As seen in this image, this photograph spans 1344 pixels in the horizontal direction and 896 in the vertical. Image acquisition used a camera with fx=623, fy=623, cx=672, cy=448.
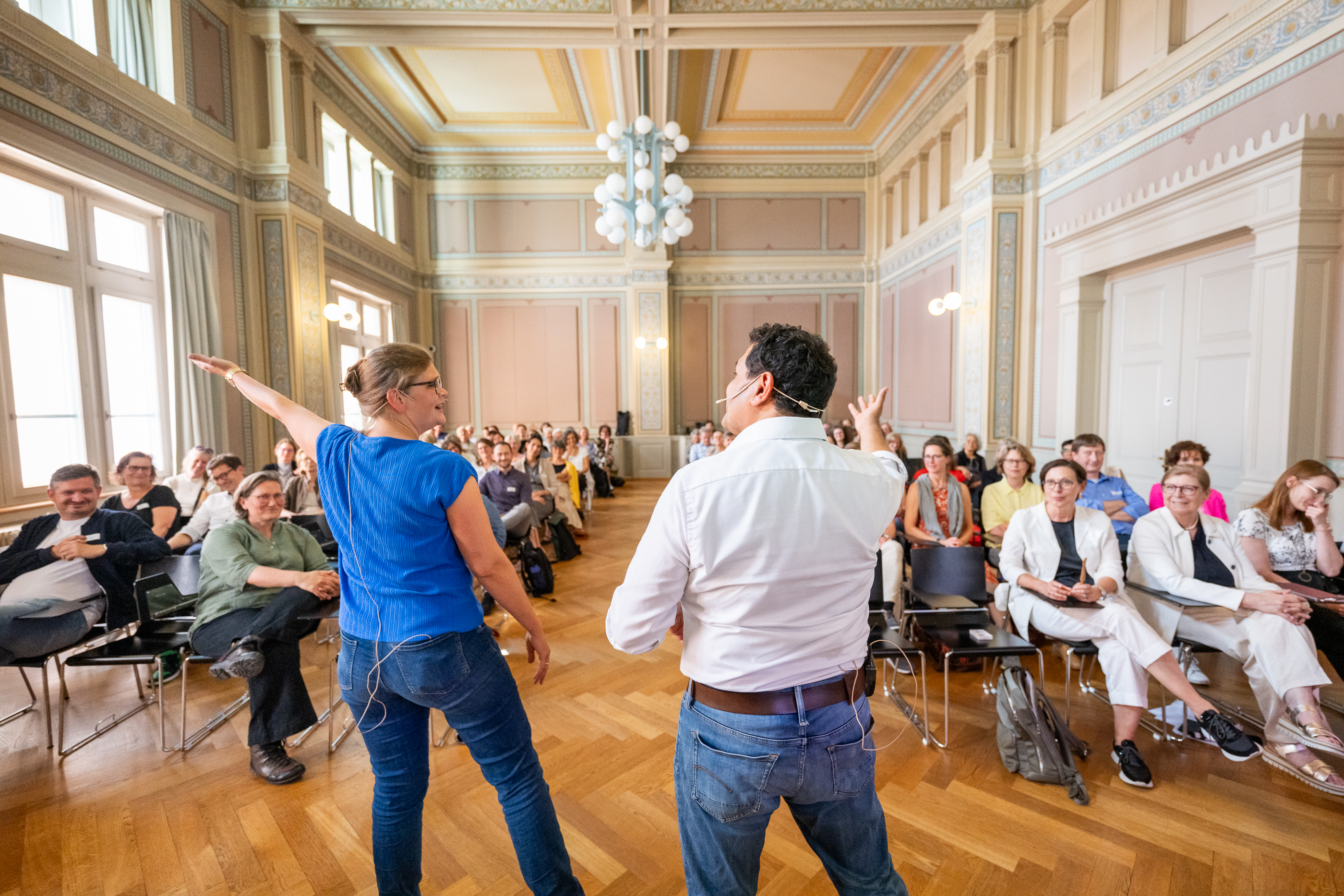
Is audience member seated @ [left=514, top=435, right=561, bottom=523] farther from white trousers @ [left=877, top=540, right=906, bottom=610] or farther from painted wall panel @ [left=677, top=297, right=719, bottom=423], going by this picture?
painted wall panel @ [left=677, top=297, right=719, bottom=423]

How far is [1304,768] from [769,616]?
2496 millimetres

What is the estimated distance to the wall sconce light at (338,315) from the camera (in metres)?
6.86

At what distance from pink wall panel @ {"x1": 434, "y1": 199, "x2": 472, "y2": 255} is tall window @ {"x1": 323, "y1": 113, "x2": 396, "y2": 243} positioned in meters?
1.06

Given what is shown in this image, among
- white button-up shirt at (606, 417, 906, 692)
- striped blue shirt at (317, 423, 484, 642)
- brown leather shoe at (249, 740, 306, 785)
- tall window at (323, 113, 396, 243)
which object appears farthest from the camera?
tall window at (323, 113, 396, 243)

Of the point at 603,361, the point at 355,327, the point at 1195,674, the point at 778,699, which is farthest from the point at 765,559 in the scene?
the point at 603,361

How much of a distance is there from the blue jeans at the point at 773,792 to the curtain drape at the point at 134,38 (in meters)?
6.38

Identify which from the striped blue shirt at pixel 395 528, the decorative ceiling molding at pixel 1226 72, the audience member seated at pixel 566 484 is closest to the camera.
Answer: the striped blue shirt at pixel 395 528

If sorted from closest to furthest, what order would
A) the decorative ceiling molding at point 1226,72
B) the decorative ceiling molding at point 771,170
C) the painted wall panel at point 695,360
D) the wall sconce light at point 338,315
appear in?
the decorative ceiling molding at point 1226,72, the wall sconce light at point 338,315, the decorative ceiling molding at point 771,170, the painted wall panel at point 695,360

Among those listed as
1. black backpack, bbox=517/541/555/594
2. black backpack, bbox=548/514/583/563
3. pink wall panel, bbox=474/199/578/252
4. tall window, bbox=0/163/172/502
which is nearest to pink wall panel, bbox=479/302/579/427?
pink wall panel, bbox=474/199/578/252

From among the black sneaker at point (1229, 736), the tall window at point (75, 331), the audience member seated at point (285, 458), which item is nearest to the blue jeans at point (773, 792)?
the black sneaker at point (1229, 736)

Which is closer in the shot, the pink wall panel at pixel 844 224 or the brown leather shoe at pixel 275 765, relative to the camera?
the brown leather shoe at pixel 275 765

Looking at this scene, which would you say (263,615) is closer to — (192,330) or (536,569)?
(536,569)

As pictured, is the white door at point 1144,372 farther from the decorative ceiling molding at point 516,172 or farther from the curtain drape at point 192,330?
the decorative ceiling molding at point 516,172

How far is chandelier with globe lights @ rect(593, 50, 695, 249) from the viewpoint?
571 cm
